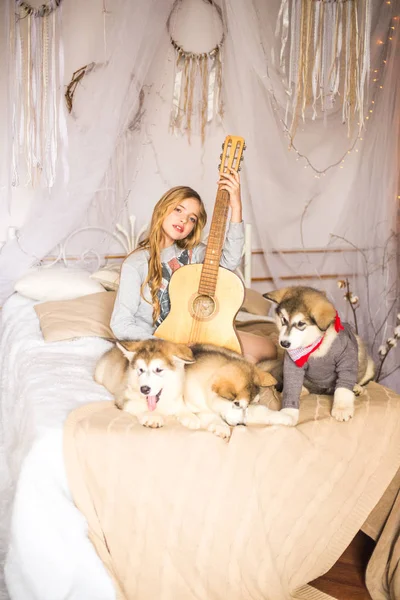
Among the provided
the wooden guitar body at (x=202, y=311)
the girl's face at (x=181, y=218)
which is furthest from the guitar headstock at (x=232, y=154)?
the wooden guitar body at (x=202, y=311)

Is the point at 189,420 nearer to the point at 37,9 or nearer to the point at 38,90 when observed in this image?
the point at 38,90

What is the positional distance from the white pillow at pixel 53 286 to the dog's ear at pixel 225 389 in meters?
1.80

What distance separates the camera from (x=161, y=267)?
2605 mm

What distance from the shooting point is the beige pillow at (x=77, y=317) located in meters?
2.97

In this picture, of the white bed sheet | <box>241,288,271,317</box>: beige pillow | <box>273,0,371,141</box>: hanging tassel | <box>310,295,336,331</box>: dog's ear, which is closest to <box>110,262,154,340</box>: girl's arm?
the white bed sheet

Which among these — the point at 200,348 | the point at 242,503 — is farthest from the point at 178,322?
the point at 242,503

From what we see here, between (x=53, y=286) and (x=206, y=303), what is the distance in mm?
1445

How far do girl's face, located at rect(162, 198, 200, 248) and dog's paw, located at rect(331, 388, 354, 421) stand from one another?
97cm

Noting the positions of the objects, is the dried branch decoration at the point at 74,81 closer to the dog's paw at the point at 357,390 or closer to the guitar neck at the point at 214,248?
the guitar neck at the point at 214,248

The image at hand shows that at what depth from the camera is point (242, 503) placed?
1.90m

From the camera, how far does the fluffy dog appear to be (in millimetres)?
1898

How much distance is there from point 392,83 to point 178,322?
1.97 metres

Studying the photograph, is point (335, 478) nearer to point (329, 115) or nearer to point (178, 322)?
point (178, 322)

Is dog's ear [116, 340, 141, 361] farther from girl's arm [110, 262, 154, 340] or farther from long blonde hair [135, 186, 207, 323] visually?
long blonde hair [135, 186, 207, 323]
